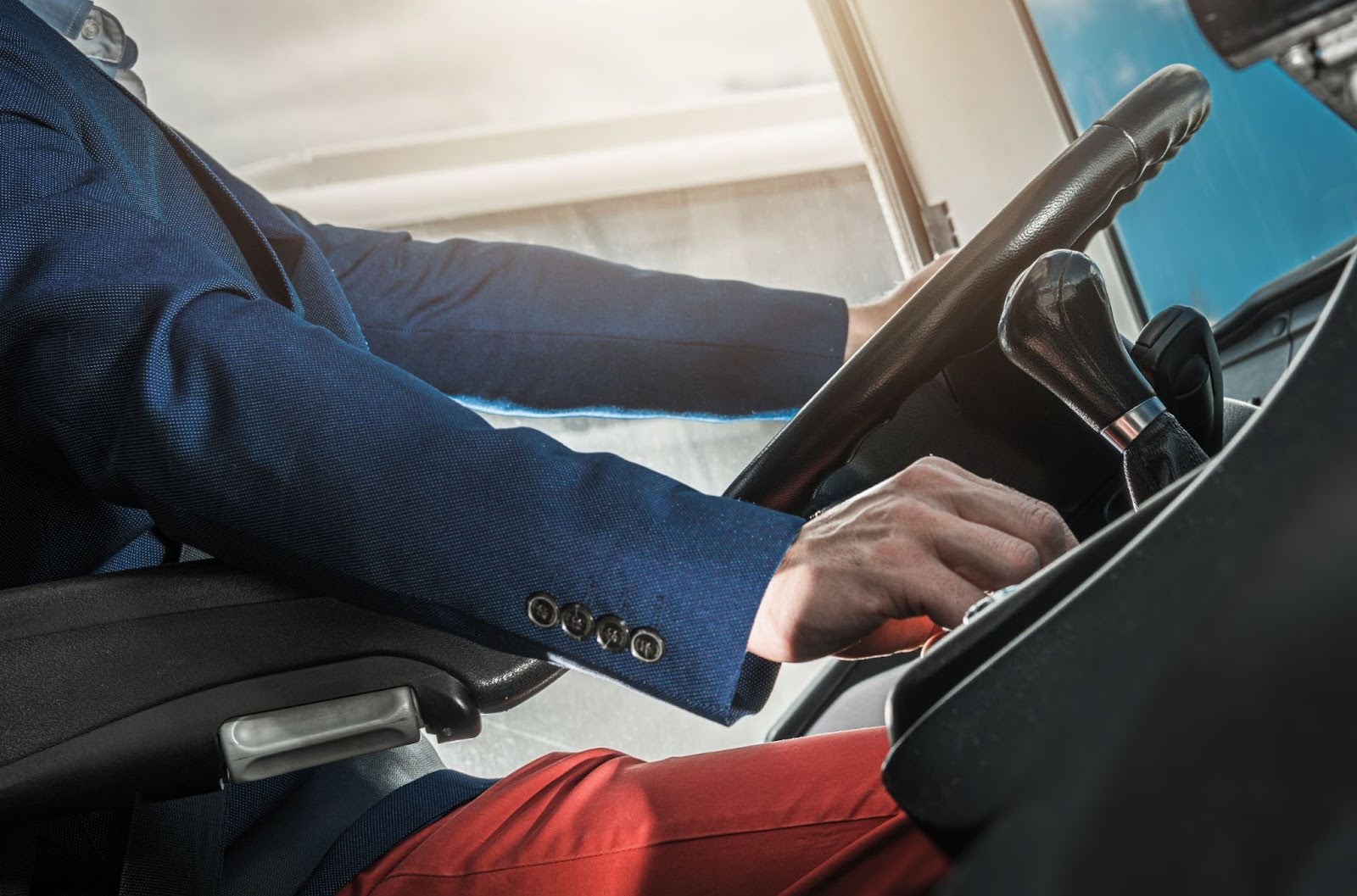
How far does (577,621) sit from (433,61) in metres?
1.61

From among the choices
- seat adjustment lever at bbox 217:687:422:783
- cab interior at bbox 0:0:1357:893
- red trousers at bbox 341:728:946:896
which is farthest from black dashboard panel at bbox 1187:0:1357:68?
seat adjustment lever at bbox 217:687:422:783

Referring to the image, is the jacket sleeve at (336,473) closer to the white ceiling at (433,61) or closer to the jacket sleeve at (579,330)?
the jacket sleeve at (579,330)

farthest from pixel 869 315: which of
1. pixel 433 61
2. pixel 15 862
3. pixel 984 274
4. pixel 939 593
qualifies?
pixel 433 61

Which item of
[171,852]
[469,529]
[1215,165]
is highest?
[469,529]

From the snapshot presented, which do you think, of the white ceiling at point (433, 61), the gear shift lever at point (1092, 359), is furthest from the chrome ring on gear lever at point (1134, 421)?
the white ceiling at point (433, 61)

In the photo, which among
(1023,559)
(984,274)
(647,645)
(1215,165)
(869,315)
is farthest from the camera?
(1215,165)

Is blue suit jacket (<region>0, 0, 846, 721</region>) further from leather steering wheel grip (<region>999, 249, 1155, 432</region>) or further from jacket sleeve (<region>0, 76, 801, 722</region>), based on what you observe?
leather steering wheel grip (<region>999, 249, 1155, 432</region>)

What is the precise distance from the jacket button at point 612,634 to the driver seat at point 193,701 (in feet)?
0.28

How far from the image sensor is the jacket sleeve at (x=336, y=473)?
1.88 feet

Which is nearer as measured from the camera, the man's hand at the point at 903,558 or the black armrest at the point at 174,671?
the man's hand at the point at 903,558

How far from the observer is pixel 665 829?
0.60m

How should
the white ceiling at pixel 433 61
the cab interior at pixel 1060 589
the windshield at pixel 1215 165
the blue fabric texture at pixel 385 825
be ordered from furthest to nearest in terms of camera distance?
the white ceiling at pixel 433 61 < the windshield at pixel 1215 165 < the blue fabric texture at pixel 385 825 < the cab interior at pixel 1060 589

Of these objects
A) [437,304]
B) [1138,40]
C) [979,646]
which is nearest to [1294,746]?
[979,646]

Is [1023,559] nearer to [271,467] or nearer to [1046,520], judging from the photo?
[1046,520]
